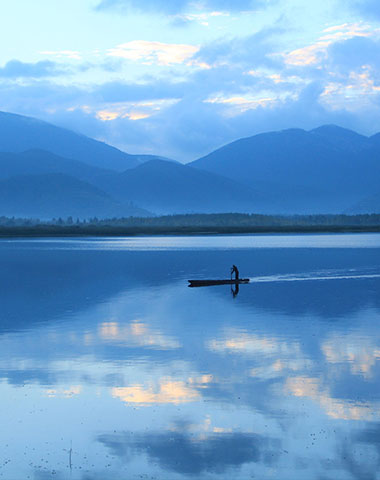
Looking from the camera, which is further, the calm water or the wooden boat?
the wooden boat

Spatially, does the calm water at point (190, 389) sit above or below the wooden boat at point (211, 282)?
below

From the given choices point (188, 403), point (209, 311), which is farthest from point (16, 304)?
point (188, 403)

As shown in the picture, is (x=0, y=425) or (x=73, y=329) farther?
(x=73, y=329)

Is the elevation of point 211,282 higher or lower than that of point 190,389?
higher

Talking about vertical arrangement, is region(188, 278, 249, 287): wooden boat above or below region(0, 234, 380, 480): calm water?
above

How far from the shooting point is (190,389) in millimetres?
23078

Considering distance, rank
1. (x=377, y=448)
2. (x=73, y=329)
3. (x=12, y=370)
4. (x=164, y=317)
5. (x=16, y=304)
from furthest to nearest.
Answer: (x=16, y=304), (x=164, y=317), (x=73, y=329), (x=12, y=370), (x=377, y=448)

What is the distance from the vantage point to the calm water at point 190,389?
16.9 m

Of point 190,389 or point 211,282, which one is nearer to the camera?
point 190,389

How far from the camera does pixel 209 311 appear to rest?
44.0 metres

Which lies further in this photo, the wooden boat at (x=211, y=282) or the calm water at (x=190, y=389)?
the wooden boat at (x=211, y=282)

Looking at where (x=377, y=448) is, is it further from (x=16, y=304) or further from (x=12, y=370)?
(x=16, y=304)

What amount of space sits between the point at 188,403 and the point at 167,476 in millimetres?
5423

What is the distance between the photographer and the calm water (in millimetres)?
16938
